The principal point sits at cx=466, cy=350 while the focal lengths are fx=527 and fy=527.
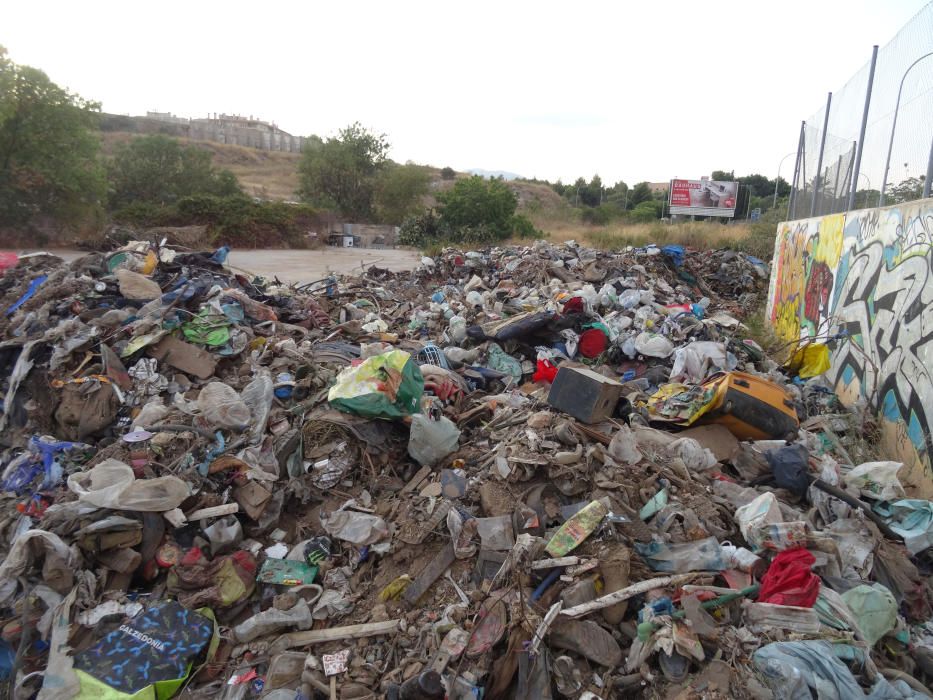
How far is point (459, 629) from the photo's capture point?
7.98ft

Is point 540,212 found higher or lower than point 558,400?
higher

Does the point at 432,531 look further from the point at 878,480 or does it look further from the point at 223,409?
the point at 878,480

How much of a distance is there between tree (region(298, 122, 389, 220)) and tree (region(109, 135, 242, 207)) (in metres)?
5.66

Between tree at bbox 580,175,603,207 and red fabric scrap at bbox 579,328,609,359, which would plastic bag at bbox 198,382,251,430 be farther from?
tree at bbox 580,175,603,207

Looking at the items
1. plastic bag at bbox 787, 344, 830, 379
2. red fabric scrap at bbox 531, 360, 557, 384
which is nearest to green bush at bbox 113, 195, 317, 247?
red fabric scrap at bbox 531, 360, 557, 384

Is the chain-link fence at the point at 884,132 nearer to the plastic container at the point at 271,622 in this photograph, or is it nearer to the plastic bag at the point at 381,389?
the plastic bag at the point at 381,389

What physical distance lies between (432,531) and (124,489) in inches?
72.8

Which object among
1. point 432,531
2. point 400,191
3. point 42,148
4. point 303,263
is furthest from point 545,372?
point 400,191

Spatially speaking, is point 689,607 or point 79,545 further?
point 79,545

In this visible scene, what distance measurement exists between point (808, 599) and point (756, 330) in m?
6.24

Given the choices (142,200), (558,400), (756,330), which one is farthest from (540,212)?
(558,400)

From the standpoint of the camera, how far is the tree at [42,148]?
55.5ft

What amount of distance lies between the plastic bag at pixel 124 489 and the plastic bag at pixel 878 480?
171 inches

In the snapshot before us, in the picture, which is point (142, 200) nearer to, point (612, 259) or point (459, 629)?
point (612, 259)
